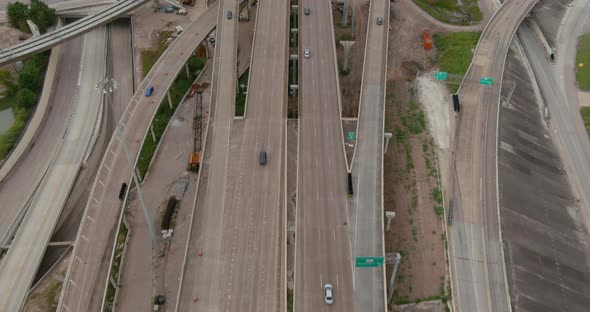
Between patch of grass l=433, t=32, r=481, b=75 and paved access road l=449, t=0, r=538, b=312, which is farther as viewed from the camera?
patch of grass l=433, t=32, r=481, b=75

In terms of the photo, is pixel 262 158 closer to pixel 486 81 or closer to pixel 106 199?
pixel 106 199

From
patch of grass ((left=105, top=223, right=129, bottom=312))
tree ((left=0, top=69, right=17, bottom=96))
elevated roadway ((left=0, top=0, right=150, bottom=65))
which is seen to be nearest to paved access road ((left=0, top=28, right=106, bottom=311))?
elevated roadway ((left=0, top=0, right=150, bottom=65))

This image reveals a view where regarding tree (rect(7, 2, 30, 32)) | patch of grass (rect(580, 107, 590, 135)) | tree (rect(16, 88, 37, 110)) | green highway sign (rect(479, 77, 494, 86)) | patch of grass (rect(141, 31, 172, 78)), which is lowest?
patch of grass (rect(580, 107, 590, 135))

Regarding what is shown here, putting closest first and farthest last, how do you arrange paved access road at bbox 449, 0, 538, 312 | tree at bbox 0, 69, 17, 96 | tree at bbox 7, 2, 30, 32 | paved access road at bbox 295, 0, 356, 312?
1. paved access road at bbox 295, 0, 356, 312
2. paved access road at bbox 449, 0, 538, 312
3. tree at bbox 0, 69, 17, 96
4. tree at bbox 7, 2, 30, 32

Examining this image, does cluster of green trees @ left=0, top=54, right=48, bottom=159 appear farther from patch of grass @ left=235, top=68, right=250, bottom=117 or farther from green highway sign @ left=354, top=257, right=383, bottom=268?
green highway sign @ left=354, top=257, right=383, bottom=268

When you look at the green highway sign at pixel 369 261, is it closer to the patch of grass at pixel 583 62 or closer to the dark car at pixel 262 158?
the dark car at pixel 262 158

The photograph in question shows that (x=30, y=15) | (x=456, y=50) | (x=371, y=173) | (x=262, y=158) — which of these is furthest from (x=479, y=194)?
(x=30, y=15)
